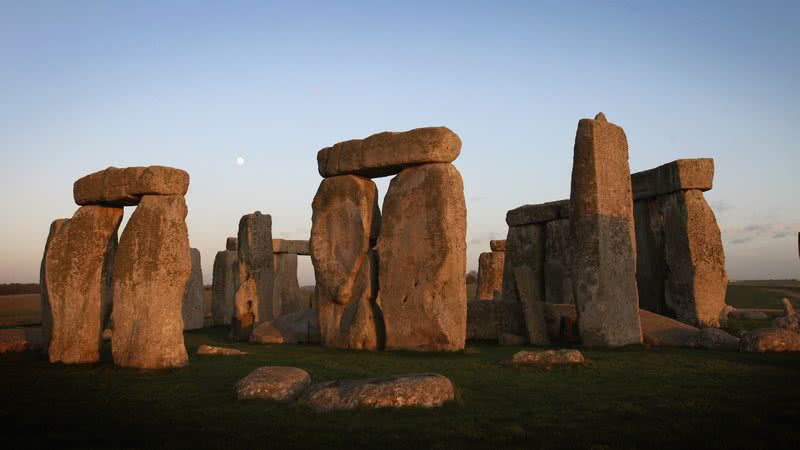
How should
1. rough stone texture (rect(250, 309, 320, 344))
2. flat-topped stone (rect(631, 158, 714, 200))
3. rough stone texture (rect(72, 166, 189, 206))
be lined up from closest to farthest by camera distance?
rough stone texture (rect(72, 166, 189, 206)), rough stone texture (rect(250, 309, 320, 344)), flat-topped stone (rect(631, 158, 714, 200))

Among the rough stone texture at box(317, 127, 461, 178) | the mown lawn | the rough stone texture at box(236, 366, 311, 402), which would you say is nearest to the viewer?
the mown lawn

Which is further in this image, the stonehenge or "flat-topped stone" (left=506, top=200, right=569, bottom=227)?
"flat-topped stone" (left=506, top=200, right=569, bottom=227)

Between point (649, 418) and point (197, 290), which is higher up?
point (197, 290)

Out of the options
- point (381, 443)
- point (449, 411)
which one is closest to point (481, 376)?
point (449, 411)

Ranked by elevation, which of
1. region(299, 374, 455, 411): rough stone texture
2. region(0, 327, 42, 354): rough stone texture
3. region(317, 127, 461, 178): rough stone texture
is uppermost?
region(317, 127, 461, 178): rough stone texture

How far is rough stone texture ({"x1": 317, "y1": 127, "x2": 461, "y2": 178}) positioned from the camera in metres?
12.9

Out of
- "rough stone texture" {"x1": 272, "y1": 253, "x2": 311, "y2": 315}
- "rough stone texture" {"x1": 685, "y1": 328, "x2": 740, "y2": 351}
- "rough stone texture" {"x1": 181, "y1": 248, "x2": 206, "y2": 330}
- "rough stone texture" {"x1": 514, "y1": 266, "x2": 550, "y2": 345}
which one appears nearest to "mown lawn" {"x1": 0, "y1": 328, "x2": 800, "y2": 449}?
"rough stone texture" {"x1": 685, "y1": 328, "x2": 740, "y2": 351}

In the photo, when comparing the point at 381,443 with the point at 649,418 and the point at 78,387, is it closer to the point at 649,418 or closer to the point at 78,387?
the point at 649,418

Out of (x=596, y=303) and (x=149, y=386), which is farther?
(x=596, y=303)

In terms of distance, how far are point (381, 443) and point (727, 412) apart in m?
3.18

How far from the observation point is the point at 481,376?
8.80 m

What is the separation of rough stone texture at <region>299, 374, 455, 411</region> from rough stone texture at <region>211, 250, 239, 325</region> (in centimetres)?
1670

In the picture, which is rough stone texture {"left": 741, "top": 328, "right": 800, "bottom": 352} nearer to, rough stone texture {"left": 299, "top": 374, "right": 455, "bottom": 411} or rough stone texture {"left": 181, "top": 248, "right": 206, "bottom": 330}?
rough stone texture {"left": 299, "top": 374, "right": 455, "bottom": 411}

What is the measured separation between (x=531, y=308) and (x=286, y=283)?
12.2 m
